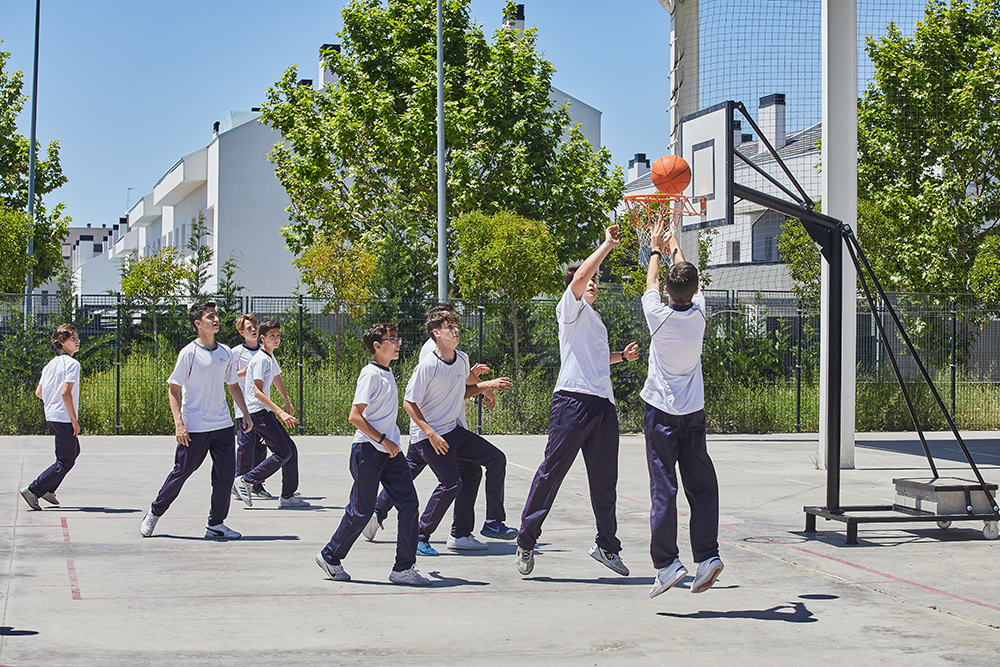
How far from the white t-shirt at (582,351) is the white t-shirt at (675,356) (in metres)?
0.51

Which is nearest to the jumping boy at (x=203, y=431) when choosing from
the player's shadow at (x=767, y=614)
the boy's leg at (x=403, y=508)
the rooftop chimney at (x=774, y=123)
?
the boy's leg at (x=403, y=508)

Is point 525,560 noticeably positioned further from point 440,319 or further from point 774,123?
point 774,123

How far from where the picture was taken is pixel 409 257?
22.1 meters

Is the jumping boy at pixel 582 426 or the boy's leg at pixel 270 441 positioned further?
the boy's leg at pixel 270 441

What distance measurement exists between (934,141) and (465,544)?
18010 mm

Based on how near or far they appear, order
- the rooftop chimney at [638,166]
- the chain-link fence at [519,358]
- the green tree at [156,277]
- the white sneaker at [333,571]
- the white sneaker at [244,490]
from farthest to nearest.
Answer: the rooftop chimney at [638,166]
the green tree at [156,277]
the chain-link fence at [519,358]
the white sneaker at [244,490]
the white sneaker at [333,571]

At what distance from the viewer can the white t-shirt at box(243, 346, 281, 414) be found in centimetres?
1038

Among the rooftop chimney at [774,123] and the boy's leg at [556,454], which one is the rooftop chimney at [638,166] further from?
the boy's leg at [556,454]

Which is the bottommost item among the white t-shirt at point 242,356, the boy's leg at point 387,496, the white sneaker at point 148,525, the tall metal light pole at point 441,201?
the white sneaker at point 148,525

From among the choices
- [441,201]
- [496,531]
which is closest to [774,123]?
[441,201]

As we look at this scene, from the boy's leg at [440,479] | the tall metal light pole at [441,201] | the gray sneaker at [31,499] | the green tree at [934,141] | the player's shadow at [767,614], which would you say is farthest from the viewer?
the green tree at [934,141]

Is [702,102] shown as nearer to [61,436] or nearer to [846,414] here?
[846,414]

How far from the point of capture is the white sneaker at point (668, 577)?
20.9 feet

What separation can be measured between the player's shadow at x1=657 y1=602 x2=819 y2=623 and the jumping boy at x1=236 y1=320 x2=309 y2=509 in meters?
5.12
